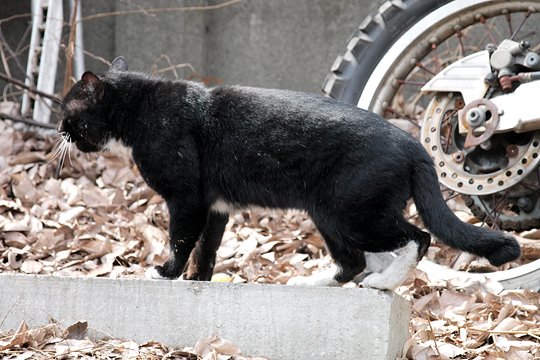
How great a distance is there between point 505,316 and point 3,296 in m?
1.74

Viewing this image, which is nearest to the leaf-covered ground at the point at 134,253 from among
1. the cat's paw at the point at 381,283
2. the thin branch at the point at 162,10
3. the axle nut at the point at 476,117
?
the cat's paw at the point at 381,283

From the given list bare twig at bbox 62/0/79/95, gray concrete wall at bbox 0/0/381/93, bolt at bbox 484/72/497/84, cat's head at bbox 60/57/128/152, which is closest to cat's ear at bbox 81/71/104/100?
cat's head at bbox 60/57/128/152

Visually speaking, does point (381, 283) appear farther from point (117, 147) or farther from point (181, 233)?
point (117, 147)

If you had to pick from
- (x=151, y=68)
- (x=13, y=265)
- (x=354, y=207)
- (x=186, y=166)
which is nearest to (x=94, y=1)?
(x=151, y=68)

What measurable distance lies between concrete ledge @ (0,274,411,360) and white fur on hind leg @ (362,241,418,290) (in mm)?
45

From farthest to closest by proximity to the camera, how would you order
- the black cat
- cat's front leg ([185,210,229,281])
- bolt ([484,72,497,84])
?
bolt ([484,72,497,84]) → cat's front leg ([185,210,229,281]) → the black cat

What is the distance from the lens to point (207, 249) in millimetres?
3299

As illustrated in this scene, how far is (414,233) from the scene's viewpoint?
282cm

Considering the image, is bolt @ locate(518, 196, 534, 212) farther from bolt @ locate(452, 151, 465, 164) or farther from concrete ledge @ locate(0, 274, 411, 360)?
concrete ledge @ locate(0, 274, 411, 360)

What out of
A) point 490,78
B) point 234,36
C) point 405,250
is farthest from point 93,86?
point 234,36

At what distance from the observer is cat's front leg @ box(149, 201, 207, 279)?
308cm

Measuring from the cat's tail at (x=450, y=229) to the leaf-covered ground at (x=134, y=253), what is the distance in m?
0.35

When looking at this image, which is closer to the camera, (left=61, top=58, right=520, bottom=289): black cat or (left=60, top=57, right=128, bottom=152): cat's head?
(left=61, top=58, right=520, bottom=289): black cat

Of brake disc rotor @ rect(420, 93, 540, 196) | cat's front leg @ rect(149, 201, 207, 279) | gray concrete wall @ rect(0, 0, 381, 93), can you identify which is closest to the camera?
cat's front leg @ rect(149, 201, 207, 279)
